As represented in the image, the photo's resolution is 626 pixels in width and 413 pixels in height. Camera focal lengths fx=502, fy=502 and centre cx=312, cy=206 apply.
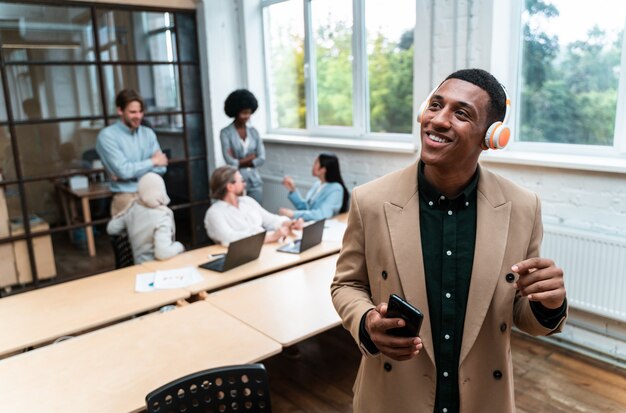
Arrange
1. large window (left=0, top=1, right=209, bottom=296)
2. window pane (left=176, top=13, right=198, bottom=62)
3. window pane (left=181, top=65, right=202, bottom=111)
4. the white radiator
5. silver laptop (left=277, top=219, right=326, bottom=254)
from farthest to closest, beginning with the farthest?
window pane (left=181, top=65, right=202, bottom=111)
window pane (left=176, top=13, right=198, bottom=62)
large window (left=0, top=1, right=209, bottom=296)
silver laptop (left=277, top=219, right=326, bottom=254)
the white radiator

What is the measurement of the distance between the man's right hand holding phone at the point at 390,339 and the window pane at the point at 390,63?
3.25 m

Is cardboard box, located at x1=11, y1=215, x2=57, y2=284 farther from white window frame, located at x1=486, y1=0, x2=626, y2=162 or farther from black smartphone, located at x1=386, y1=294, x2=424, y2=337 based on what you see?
black smartphone, located at x1=386, y1=294, x2=424, y2=337

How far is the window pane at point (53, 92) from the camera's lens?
3889mm

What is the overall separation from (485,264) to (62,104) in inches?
157

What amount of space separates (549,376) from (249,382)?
2.09 metres

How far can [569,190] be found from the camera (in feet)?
9.95

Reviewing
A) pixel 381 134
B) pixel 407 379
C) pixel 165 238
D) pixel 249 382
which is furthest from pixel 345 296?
pixel 381 134

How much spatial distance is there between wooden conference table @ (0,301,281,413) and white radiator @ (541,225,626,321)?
1985mm

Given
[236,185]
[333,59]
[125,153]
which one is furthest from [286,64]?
[236,185]

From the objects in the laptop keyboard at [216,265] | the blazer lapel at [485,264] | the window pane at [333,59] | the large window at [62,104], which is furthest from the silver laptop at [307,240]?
the large window at [62,104]

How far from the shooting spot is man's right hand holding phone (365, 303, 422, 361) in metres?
0.98

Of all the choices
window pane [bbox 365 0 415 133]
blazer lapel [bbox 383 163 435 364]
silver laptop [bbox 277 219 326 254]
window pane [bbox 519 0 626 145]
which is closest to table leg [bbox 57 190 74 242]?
silver laptop [bbox 277 219 326 254]

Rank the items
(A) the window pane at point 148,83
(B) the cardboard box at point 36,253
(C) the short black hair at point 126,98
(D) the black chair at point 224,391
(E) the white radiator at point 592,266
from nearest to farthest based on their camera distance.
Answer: (D) the black chair at point 224,391 < (E) the white radiator at point 592,266 < (C) the short black hair at point 126,98 < (B) the cardboard box at point 36,253 < (A) the window pane at point 148,83

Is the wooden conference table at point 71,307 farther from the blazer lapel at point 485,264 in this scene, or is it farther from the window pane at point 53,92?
the window pane at point 53,92
